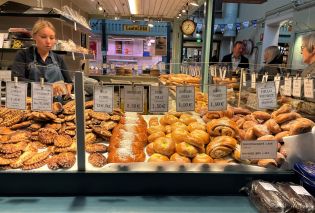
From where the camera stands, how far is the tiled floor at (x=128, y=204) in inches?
43.4

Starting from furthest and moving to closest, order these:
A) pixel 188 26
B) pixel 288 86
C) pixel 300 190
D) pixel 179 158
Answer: pixel 188 26
pixel 288 86
pixel 179 158
pixel 300 190

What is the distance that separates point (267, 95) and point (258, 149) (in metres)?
0.25

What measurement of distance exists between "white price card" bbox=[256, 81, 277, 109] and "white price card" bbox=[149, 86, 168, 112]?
0.44 meters

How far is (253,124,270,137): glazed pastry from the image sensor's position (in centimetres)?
139

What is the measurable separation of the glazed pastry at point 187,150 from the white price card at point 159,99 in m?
0.24

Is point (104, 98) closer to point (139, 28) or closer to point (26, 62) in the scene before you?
point (26, 62)

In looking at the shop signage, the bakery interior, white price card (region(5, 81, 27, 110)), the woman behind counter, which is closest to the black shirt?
the woman behind counter

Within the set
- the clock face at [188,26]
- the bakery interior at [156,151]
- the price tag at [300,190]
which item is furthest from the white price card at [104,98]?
the clock face at [188,26]

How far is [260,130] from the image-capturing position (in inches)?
55.3

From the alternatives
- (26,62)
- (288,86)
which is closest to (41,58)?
(26,62)

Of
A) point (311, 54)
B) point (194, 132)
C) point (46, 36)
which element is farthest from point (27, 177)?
point (311, 54)

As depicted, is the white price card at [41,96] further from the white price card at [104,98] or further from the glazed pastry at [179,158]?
the glazed pastry at [179,158]

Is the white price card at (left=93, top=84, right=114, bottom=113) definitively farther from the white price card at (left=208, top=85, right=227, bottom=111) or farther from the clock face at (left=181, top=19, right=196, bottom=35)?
the clock face at (left=181, top=19, right=196, bottom=35)

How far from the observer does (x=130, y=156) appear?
1.30 m
